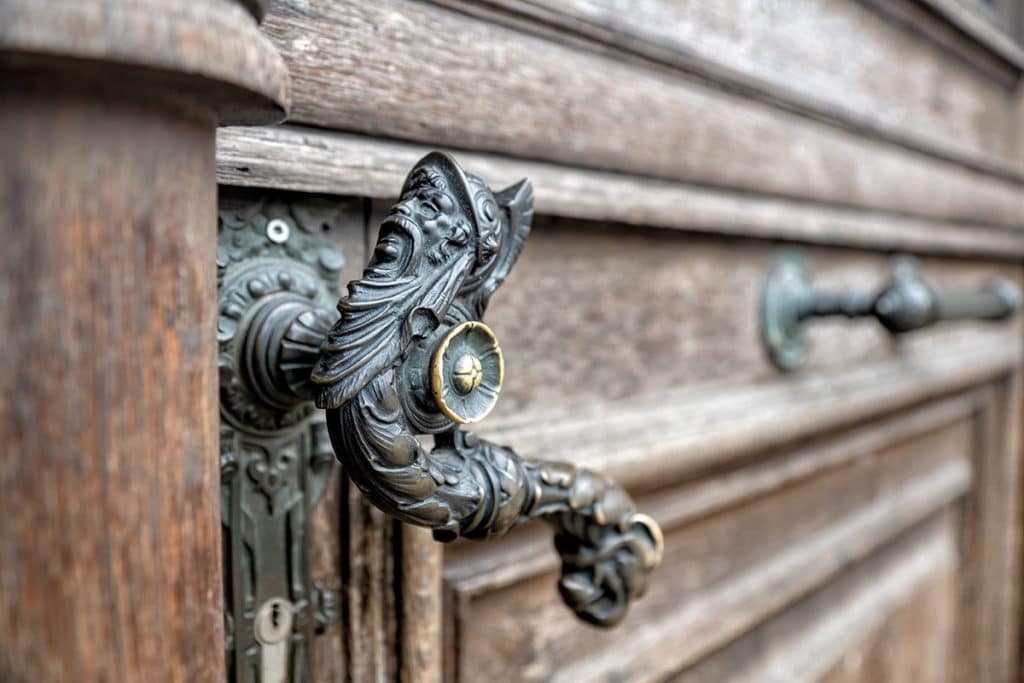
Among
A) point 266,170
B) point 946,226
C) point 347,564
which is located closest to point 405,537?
point 347,564

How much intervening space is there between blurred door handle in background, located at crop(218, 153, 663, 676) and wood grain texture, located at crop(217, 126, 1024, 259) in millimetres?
20

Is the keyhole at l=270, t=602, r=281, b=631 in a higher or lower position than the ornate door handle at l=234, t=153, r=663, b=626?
lower

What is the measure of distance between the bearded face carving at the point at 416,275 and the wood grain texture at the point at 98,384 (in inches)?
1.7

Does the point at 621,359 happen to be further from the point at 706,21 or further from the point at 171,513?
the point at 171,513

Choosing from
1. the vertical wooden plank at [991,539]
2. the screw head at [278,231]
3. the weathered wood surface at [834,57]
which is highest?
the weathered wood surface at [834,57]

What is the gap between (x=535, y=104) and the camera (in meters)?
0.37

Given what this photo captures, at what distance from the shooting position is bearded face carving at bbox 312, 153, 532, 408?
0.20 m

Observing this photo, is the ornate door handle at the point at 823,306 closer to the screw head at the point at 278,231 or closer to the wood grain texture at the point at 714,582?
the wood grain texture at the point at 714,582

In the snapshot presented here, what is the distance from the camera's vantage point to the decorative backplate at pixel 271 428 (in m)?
0.26

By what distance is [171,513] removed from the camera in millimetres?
158

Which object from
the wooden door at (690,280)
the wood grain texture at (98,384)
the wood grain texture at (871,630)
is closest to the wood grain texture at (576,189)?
the wooden door at (690,280)

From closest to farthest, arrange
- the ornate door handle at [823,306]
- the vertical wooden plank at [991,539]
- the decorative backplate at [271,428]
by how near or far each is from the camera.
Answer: the decorative backplate at [271,428] → the ornate door handle at [823,306] → the vertical wooden plank at [991,539]

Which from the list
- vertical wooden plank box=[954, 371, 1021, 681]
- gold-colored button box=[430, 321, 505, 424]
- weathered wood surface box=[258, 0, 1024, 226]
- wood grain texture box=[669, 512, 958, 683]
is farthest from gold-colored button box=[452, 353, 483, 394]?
vertical wooden plank box=[954, 371, 1021, 681]

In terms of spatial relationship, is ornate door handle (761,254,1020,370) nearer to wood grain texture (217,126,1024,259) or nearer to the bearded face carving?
wood grain texture (217,126,1024,259)
